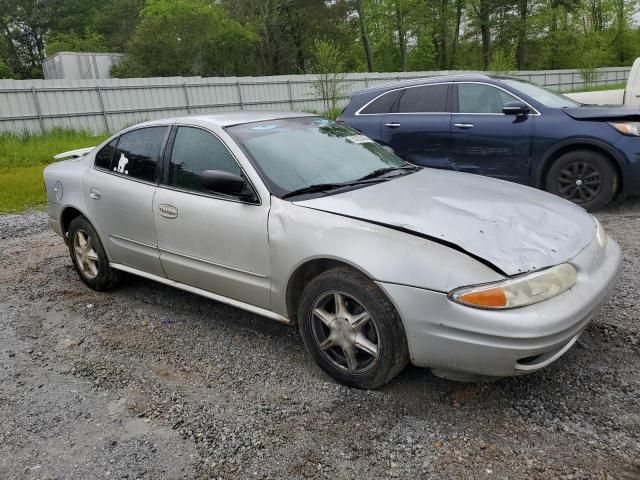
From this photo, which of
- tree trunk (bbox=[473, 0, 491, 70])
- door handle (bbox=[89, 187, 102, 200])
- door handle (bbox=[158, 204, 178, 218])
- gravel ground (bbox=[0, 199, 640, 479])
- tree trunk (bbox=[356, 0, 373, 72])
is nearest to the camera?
gravel ground (bbox=[0, 199, 640, 479])

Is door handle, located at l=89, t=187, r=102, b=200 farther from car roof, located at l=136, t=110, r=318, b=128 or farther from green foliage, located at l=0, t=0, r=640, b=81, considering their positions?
green foliage, located at l=0, t=0, r=640, b=81

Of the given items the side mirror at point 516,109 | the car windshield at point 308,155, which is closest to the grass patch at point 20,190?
the car windshield at point 308,155

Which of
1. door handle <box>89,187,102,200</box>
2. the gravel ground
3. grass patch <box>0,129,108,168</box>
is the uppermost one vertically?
door handle <box>89,187,102,200</box>

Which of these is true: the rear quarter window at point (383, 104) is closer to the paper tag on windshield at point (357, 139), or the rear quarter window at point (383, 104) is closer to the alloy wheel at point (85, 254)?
the paper tag on windshield at point (357, 139)

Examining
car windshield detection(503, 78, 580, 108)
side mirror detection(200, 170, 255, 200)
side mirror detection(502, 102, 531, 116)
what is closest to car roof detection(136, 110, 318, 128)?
side mirror detection(200, 170, 255, 200)

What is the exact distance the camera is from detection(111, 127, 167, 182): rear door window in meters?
4.15

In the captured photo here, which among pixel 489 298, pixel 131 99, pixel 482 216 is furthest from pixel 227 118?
pixel 131 99

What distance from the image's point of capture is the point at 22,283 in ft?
17.5

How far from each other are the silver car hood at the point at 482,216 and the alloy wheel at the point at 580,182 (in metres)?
3.17

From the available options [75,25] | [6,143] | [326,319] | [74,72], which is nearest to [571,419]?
[326,319]

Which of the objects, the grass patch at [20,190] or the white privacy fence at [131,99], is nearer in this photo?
the grass patch at [20,190]

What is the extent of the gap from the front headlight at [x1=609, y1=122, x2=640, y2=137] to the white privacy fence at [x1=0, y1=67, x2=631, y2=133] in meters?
16.2

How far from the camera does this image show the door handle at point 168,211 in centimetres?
382

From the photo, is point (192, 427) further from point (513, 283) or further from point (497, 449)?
point (513, 283)
